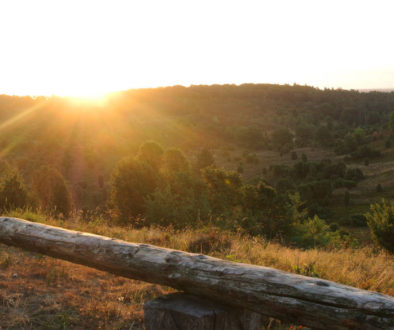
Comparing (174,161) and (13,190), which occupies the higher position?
(13,190)

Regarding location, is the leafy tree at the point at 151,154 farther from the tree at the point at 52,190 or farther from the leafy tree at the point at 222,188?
the leafy tree at the point at 222,188

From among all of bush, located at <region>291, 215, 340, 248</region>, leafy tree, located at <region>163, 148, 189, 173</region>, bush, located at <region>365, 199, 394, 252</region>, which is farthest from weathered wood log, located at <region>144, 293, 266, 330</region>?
leafy tree, located at <region>163, 148, 189, 173</region>

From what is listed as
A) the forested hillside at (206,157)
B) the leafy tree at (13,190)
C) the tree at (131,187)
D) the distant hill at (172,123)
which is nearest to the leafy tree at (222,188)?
the forested hillside at (206,157)

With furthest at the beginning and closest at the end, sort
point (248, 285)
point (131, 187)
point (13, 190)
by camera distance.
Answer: point (131, 187) → point (13, 190) → point (248, 285)

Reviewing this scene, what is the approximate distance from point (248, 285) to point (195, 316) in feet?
1.50

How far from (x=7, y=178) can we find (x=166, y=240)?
8232 mm

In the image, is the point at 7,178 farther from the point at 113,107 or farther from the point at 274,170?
the point at 113,107

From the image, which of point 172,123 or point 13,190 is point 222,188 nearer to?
point 13,190

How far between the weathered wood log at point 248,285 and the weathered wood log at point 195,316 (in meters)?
0.09

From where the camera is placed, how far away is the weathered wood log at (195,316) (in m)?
2.67

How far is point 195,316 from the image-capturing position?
265cm

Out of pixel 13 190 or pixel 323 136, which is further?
pixel 323 136

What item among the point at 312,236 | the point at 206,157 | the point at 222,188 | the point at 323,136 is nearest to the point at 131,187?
the point at 222,188

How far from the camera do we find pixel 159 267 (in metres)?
3.08
